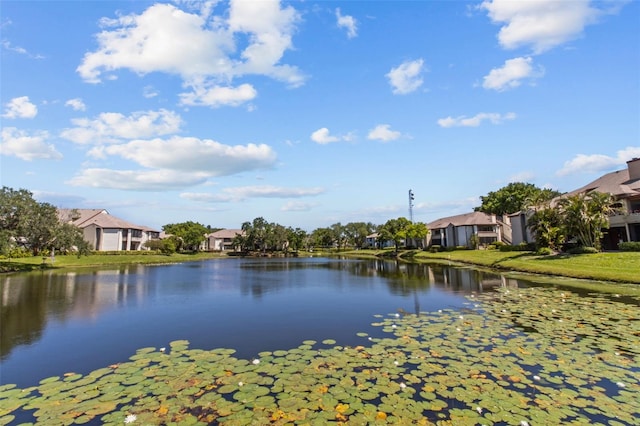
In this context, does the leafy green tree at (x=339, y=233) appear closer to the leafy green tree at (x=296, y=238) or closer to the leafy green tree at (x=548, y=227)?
the leafy green tree at (x=296, y=238)

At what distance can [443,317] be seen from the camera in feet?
48.6

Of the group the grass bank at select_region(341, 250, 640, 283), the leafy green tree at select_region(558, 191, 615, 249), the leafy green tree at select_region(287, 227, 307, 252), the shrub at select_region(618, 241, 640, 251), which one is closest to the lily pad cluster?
the grass bank at select_region(341, 250, 640, 283)

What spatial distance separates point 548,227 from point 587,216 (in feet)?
16.4

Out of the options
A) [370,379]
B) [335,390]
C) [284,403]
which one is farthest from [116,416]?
[370,379]

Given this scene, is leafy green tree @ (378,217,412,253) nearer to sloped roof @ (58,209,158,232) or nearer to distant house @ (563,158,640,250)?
distant house @ (563,158,640,250)

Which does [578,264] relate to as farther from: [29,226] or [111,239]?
[111,239]

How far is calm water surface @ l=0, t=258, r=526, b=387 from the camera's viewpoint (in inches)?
428

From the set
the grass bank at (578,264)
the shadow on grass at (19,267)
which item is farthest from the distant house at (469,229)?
the shadow on grass at (19,267)

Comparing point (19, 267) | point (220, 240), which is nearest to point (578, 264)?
point (19, 267)

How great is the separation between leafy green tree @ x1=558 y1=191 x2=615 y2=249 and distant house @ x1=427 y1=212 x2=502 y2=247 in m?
26.1

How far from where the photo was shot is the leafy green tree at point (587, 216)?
33691 mm

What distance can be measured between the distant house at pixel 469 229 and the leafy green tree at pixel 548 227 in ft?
71.8

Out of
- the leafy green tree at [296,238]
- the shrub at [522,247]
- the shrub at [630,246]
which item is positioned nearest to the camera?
the shrub at [630,246]

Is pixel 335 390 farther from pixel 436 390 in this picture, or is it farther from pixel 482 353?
pixel 482 353
